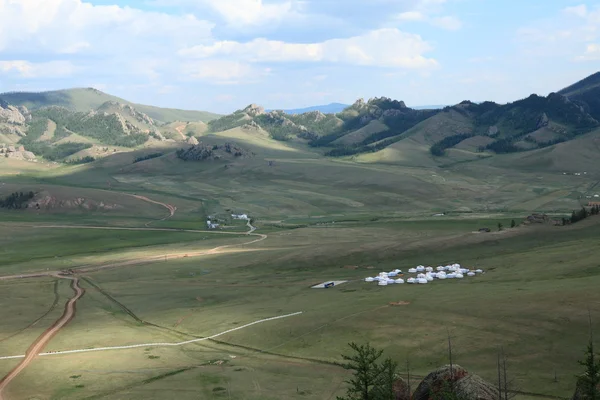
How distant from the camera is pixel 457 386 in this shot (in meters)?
50.8

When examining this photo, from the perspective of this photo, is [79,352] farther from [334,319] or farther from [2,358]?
[334,319]

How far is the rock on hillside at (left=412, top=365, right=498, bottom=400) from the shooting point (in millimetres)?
50000

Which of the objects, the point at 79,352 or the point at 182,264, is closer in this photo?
the point at 79,352

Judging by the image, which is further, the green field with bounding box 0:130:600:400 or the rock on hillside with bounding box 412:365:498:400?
the green field with bounding box 0:130:600:400

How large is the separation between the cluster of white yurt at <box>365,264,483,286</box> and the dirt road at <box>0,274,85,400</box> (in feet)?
209

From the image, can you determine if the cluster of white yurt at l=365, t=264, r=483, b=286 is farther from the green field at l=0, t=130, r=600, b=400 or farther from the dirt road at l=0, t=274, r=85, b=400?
the dirt road at l=0, t=274, r=85, b=400

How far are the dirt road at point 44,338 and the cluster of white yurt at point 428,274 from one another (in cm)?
6371

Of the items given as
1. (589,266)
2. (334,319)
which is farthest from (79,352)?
(589,266)

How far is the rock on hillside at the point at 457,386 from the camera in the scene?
A: 50000mm

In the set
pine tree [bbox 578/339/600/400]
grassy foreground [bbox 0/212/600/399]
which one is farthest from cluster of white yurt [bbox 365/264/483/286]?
pine tree [bbox 578/339/600/400]

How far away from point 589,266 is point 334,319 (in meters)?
53.5

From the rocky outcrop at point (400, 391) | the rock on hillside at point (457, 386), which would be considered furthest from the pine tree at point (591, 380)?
the rocky outcrop at point (400, 391)

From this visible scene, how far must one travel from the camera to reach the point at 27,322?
114m

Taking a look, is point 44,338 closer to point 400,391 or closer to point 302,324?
point 302,324
